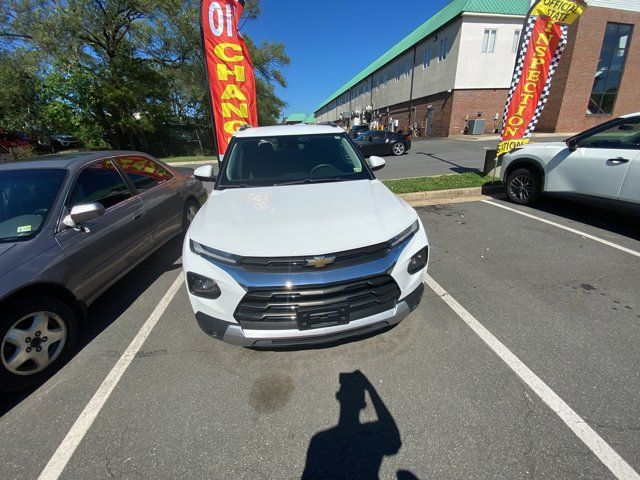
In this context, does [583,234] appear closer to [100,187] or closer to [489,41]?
[100,187]

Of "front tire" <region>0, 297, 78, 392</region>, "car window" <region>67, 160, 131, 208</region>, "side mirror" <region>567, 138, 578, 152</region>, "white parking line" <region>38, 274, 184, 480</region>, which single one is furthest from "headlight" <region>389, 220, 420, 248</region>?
"side mirror" <region>567, 138, 578, 152</region>

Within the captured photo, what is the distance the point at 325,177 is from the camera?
3242mm

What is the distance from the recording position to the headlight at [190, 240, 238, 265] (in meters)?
2.04

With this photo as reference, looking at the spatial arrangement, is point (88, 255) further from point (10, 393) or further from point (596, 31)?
point (596, 31)

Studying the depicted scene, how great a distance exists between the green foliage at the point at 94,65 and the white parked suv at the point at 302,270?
2033 centimetres

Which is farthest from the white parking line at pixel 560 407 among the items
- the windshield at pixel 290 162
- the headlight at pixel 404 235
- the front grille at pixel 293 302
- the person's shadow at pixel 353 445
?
the windshield at pixel 290 162

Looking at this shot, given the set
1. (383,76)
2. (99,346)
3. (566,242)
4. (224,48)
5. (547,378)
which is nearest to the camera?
(547,378)

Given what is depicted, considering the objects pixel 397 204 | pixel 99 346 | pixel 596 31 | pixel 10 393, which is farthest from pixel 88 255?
pixel 596 31

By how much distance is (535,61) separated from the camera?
22.6 feet

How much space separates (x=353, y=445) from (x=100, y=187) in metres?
3.53

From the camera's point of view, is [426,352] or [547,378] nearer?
[547,378]

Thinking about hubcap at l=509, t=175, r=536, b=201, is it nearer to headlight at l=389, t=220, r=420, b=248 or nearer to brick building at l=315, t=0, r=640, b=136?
headlight at l=389, t=220, r=420, b=248

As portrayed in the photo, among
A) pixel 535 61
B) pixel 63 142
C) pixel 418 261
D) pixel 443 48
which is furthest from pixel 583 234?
pixel 443 48

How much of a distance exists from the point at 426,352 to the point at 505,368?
57 cm
